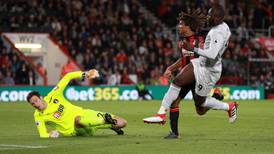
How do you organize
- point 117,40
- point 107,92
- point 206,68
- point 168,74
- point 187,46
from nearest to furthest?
1. point 187,46
2. point 206,68
3. point 168,74
4. point 107,92
5. point 117,40

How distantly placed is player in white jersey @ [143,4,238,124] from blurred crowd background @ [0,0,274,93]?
75.8ft

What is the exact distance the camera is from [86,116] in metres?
14.7

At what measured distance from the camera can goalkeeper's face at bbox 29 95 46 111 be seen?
14453 mm

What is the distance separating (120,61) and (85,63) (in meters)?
2.12

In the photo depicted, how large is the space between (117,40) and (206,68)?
27935 mm

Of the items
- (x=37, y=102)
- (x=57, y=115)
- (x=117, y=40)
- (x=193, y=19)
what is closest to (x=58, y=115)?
(x=57, y=115)

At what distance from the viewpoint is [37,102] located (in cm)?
1451

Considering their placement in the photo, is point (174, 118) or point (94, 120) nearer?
point (174, 118)

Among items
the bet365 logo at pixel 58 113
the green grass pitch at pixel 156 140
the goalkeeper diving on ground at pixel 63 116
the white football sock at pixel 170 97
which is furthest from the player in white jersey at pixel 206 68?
the bet365 logo at pixel 58 113

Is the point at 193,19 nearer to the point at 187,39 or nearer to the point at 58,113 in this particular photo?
the point at 187,39

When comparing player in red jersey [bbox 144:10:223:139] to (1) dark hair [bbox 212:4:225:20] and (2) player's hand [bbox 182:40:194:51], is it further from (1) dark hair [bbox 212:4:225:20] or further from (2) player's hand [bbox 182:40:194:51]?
(2) player's hand [bbox 182:40:194:51]

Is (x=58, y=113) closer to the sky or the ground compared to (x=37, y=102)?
closer to the ground

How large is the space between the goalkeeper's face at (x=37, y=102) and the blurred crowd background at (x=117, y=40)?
882 inches

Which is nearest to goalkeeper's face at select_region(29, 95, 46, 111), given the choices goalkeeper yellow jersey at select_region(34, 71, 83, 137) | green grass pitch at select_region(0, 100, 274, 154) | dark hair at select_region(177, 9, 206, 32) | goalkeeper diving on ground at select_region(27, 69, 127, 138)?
goalkeeper diving on ground at select_region(27, 69, 127, 138)
